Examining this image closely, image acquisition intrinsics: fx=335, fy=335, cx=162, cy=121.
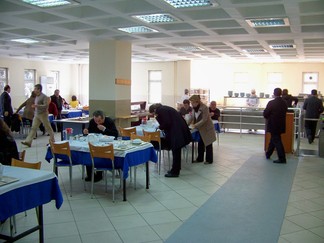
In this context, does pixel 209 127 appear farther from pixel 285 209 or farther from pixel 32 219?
pixel 32 219

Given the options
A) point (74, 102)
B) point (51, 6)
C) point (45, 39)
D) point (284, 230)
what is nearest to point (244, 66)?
point (74, 102)

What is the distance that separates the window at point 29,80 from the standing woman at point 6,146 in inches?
489

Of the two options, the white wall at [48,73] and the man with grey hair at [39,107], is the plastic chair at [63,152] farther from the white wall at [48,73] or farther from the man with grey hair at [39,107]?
the white wall at [48,73]

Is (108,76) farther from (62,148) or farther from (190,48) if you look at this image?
(62,148)

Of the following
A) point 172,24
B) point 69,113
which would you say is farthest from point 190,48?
point 69,113

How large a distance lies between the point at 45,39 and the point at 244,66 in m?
9.73

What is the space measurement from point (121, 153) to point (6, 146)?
4.52 feet

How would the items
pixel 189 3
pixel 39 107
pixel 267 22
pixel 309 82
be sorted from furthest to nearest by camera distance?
pixel 309 82
pixel 39 107
pixel 267 22
pixel 189 3

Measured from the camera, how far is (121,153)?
4.35 metres

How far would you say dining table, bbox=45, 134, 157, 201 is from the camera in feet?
14.3

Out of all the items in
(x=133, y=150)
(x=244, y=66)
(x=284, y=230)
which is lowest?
(x=284, y=230)

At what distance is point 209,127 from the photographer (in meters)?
6.61

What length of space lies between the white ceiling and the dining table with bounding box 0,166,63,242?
125 inches

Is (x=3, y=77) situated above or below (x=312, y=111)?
above
